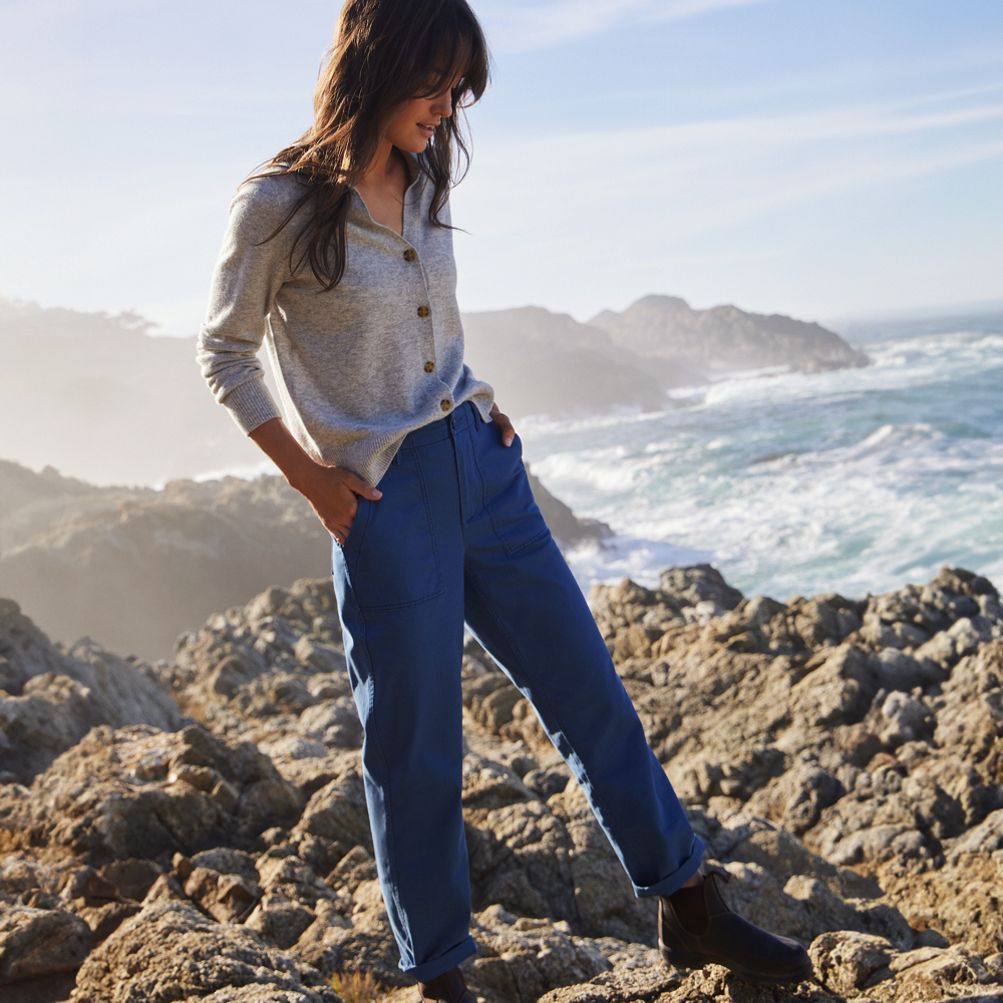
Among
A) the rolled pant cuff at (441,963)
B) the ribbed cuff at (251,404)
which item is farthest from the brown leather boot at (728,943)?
the ribbed cuff at (251,404)

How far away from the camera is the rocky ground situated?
2.83m

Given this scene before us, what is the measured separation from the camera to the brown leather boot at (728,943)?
229 centimetres

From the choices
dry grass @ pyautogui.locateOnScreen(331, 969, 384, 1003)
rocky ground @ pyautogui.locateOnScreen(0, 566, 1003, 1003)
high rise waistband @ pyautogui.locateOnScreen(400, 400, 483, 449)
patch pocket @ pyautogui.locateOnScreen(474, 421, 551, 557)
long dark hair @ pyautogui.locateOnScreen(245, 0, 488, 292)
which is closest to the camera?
Answer: long dark hair @ pyautogui.locateOnScreen(245, 0, 488, 292)

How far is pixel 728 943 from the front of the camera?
2.29 m

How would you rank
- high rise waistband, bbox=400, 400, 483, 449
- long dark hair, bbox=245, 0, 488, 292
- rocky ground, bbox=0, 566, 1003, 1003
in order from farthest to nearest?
rocky ground, bbox=0, 566, 1003, 1003, high rise waistband, bbox=400, 400, 483, 449, long dark hair, bbox=245, 0, 488, 292

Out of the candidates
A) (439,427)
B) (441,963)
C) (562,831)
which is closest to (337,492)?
(439,427)

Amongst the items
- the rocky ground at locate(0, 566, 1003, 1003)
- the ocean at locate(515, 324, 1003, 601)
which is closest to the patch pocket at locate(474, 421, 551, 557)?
the rocky ground at locate(0, 566, 1003, 1003)

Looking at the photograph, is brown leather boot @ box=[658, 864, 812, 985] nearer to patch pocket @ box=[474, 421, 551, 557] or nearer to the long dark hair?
patch pocket @ box=[474, 421, 551, 557]

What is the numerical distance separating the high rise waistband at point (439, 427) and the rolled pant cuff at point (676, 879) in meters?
1.04

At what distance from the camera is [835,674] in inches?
280

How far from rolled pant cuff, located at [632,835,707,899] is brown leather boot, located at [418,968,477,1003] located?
43 centimetres

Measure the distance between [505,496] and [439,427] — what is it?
0.74 feet

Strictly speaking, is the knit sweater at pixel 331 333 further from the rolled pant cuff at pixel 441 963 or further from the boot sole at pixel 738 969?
the boot sole at pixel 738 969

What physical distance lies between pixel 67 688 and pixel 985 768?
6087 mm
